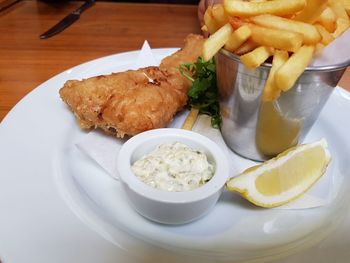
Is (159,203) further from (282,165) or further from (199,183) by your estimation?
(282,165)

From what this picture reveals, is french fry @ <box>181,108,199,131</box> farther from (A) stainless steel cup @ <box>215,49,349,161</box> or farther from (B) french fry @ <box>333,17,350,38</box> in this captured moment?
(B) french fry @ <box>333,17,350,38</box>

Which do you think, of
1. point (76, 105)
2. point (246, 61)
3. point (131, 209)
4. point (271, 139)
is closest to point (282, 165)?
point (271, 139)

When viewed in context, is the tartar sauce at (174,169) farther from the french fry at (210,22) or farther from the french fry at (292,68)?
the french fry at (210,22)

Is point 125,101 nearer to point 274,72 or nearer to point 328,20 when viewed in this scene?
point 274,72

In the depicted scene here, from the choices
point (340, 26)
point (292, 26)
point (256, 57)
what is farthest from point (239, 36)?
point (340, 26)

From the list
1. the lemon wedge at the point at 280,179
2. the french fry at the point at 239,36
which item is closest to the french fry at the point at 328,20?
the french fry at the point at 239,36

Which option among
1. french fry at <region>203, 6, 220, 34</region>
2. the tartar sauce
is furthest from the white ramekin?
french fry at <region>203, 6, 220, 34</region>
